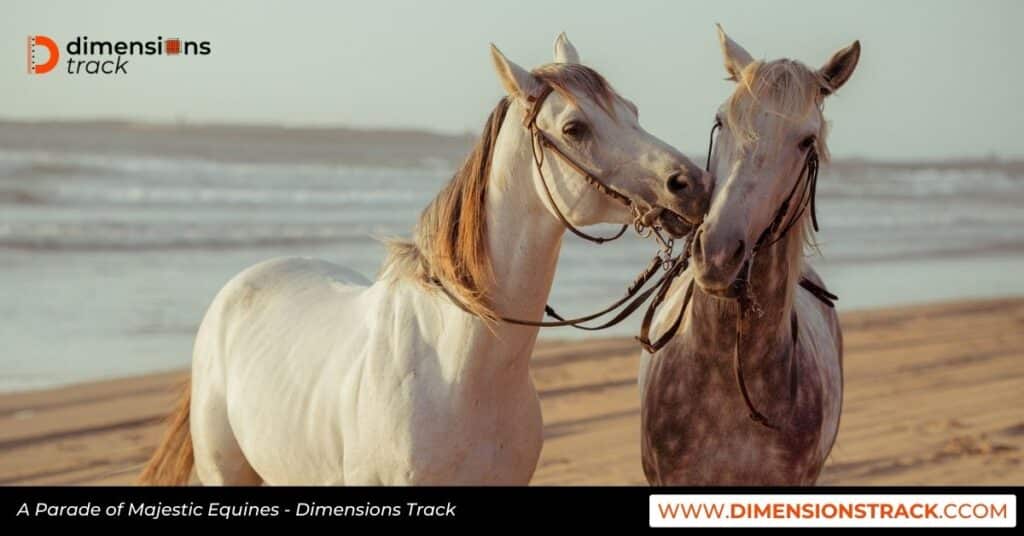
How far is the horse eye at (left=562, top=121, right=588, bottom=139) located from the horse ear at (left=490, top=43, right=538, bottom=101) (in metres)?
0.15

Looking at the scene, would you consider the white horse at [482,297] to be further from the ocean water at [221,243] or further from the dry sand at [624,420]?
the ocean water at [221,243]

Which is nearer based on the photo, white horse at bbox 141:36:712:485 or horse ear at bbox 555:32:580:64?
white horse at bbox 141:36:712:485

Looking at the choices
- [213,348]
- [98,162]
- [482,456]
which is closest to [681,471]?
[482,456]

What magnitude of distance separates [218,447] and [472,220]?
4.44 ft

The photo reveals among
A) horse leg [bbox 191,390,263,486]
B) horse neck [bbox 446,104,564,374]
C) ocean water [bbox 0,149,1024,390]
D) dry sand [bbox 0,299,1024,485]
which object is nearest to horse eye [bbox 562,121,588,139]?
horse neck [bbox 446,104,564,374]

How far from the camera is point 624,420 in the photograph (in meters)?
7.60

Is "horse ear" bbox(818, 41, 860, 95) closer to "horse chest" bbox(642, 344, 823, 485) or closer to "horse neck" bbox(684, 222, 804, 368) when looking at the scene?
"horse neck" bbox(684, 222, 804, 368)

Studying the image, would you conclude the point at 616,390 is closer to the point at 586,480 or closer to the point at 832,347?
the point at 586,480

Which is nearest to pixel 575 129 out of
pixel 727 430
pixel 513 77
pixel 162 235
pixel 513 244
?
pixel 513 77

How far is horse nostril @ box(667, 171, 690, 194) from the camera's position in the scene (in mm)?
3455

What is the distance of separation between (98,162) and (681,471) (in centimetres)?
1662

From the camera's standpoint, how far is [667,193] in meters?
3.46

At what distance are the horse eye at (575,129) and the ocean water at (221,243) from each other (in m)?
5.26

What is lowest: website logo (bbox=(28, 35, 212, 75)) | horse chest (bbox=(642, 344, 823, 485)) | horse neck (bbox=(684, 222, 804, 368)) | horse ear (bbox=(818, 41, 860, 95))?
website logo (bbox=(28, 35, 212, 75))
